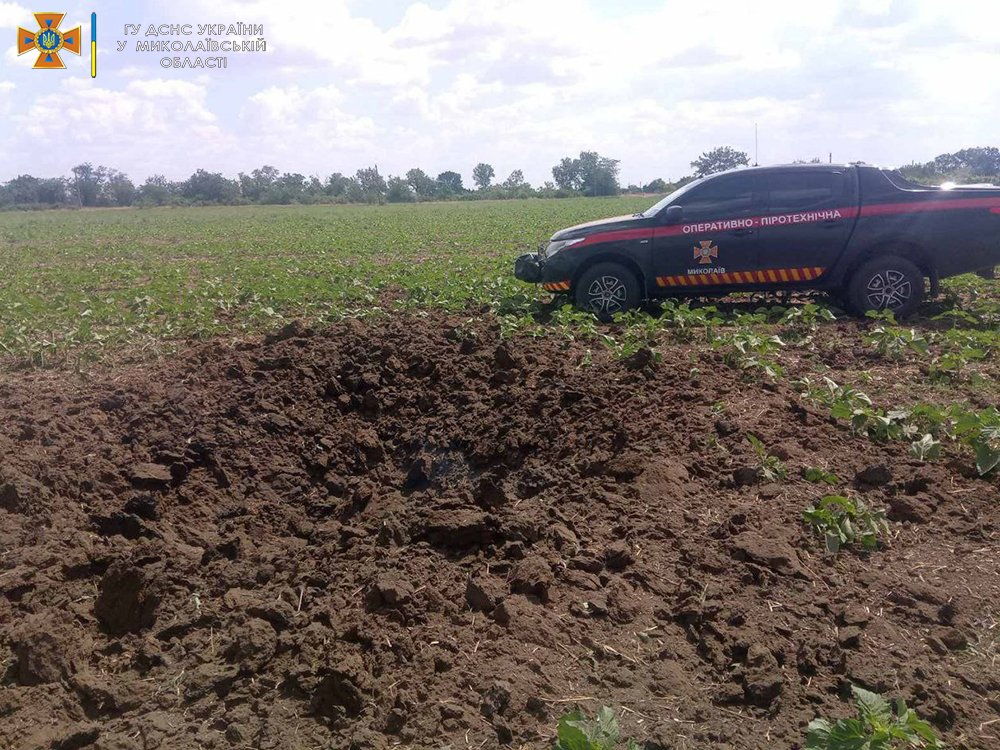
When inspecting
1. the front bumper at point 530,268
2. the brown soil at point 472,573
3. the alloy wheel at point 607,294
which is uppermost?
the front bumper at point 530,268

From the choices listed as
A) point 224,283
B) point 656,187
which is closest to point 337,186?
point 656,187

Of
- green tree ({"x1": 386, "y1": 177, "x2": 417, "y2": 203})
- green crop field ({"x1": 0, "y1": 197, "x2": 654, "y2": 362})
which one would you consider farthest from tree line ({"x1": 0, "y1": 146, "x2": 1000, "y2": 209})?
green crop field ({"x1": 0, "y1": 197, "x2": 654, "y2": 362})

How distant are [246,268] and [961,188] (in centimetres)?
1435

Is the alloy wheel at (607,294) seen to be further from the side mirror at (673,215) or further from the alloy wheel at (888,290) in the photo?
the alloy wheel at (888,290)

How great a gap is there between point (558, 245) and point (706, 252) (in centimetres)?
185

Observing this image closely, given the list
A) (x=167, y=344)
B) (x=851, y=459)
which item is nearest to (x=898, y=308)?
(x=851, y=459)

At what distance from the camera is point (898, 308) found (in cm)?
1018

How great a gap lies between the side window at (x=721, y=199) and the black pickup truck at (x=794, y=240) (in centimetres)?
1

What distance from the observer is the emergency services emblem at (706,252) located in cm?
1038

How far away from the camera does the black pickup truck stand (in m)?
9.99

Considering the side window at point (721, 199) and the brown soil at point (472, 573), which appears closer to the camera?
the brown soil at point (472, 573)

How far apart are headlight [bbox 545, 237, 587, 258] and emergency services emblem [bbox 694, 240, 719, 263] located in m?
1.41

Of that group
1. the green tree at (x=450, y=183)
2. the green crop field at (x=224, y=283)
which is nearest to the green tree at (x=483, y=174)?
the green tree at (x=450, y=183)

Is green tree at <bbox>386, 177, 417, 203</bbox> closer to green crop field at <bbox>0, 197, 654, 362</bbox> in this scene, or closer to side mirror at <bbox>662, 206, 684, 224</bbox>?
green crop field at <bbox>0, 197, 654, 362</bbox>
